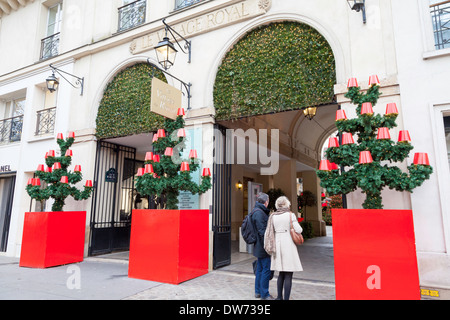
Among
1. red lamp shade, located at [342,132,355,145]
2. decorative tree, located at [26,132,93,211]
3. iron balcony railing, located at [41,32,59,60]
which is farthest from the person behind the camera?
iron balcony railing, located at [41,32,59,60]

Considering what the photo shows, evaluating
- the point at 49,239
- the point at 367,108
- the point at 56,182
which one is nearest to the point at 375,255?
the point at 367,108

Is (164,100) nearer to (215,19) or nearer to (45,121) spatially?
(215,19)

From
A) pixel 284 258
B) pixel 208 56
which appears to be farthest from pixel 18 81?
pixel 284 258

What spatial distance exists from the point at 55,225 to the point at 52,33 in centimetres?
774

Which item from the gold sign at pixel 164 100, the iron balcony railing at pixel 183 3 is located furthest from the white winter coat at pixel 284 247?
the iron balcony railing at pixel 183 3

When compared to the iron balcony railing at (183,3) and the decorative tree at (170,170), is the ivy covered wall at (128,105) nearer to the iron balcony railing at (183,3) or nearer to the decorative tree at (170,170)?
the iron balcony railing at (183,3)

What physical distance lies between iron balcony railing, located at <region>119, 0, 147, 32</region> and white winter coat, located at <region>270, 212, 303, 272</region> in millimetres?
7448

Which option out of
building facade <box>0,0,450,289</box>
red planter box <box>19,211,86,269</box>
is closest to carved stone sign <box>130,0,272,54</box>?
building facade <box>0,0,450,289</box>

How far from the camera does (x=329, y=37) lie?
242 inches

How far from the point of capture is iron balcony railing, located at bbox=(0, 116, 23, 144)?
11.1 m

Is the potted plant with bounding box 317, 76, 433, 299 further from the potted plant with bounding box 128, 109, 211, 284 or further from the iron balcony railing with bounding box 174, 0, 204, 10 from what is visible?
the iron balcony railing with bounding box 174, 0, 204, 10

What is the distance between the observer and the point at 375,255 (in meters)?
4.17

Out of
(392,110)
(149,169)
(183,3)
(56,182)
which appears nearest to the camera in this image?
(392,110)

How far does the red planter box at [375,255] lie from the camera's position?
403 cm
